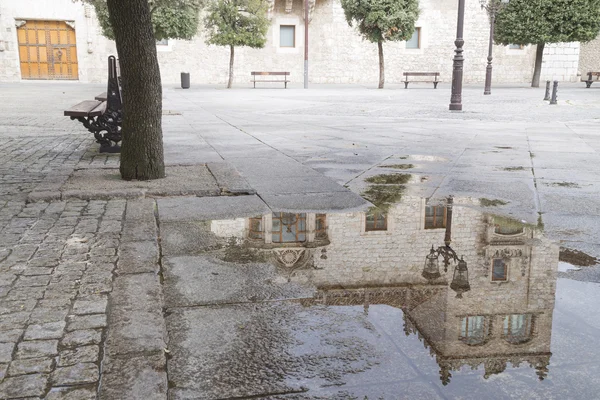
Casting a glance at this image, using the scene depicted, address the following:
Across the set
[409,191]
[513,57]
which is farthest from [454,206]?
[513,57]

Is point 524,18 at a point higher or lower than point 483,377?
higher

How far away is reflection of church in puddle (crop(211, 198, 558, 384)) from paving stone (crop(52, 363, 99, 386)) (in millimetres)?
1064

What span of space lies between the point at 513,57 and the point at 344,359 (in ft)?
114

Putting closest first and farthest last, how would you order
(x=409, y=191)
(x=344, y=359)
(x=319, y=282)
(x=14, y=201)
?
(x=344, y=359) < (x=319, y=282) < (x=14, y=201) < (x=409, y=191)

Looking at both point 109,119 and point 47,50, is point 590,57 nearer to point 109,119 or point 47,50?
point 47,50

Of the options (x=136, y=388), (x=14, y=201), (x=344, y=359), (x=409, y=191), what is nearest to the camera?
(x=136, y=388)

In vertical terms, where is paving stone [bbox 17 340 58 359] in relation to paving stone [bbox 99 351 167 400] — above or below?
above

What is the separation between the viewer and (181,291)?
285 cm

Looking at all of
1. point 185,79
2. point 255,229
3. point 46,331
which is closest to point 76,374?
point 46,331

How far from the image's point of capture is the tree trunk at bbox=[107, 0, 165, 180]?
4926 millimetres

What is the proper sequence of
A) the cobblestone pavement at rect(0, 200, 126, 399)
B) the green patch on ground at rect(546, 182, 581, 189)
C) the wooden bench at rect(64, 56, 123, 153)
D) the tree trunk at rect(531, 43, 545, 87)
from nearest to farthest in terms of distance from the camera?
the cobblestone pavement at rect(0, 200, 126, 399)
the green patch on ground at rect(546, 182, 581, 189)
the wooden bench at rect(64, 56, 123, 153)
the tree trunk at rect(531, 43, 545, 87)

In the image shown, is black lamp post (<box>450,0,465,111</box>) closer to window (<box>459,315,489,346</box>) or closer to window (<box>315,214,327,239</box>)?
window (<box>315,214,327,239</box>)

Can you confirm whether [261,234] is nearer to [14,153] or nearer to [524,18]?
[14,153]

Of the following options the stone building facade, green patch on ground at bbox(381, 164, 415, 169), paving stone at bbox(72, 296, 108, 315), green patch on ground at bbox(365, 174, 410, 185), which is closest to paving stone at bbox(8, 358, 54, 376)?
paving stone at bbox(72, 296, 108, 315)
